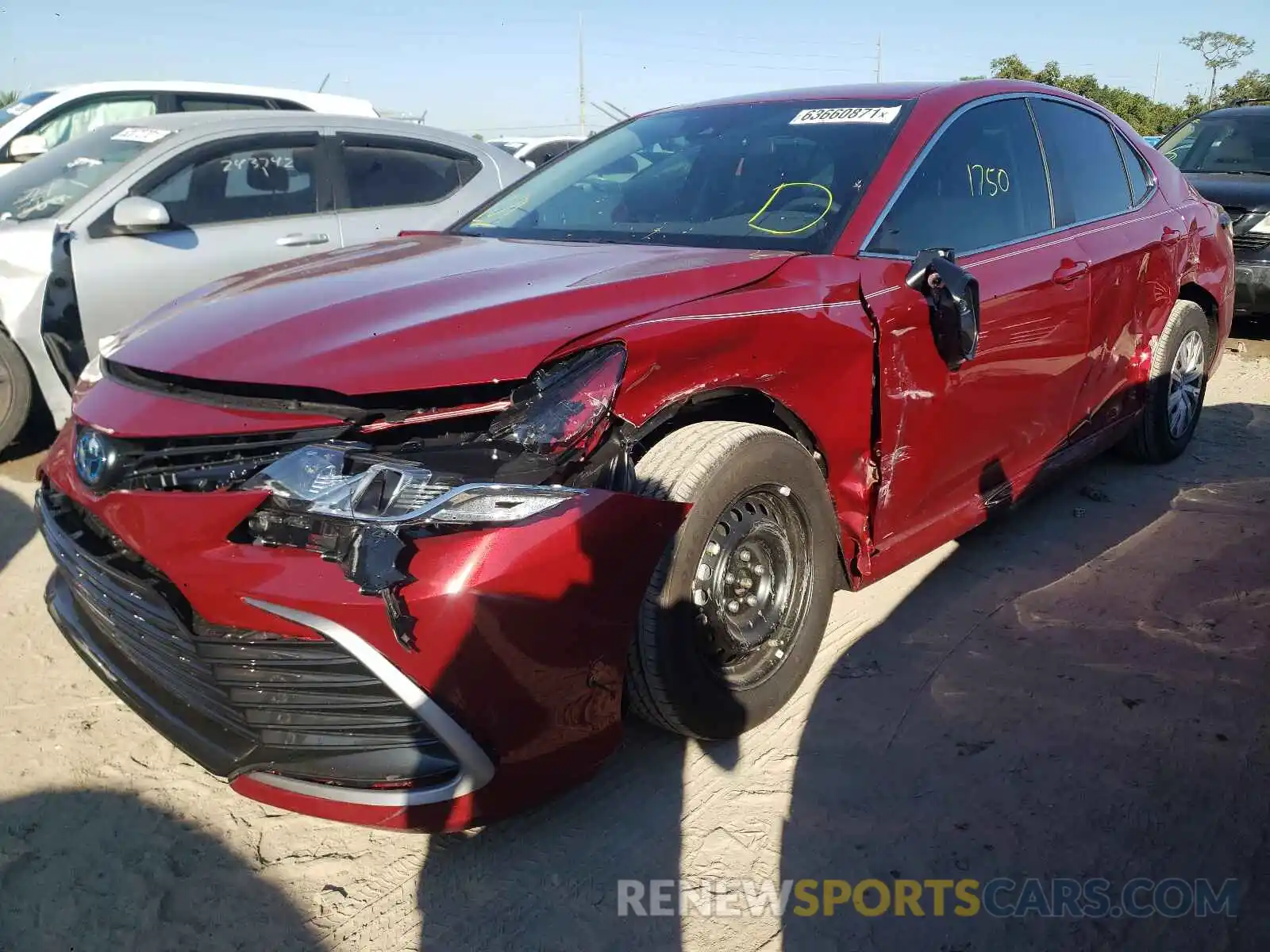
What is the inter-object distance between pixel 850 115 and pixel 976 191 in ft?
1.56

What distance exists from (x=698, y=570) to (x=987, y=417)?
136 centimetres

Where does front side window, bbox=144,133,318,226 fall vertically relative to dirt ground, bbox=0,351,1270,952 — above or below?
above

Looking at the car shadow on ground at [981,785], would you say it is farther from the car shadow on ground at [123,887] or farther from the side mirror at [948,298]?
the side mirror at [948,298]

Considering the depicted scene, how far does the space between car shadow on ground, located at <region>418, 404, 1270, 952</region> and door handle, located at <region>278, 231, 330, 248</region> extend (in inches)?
138

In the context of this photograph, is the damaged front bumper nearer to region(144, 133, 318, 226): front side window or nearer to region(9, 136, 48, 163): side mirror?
region(144, 133, 318, 226): front side window

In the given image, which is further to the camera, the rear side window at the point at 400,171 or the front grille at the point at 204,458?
the rear side window at the point at 400,171

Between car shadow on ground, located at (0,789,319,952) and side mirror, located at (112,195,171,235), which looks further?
side mirror, located at (112,195,171,235)

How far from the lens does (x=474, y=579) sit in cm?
186

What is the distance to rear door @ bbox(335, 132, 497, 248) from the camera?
5477 millimetres

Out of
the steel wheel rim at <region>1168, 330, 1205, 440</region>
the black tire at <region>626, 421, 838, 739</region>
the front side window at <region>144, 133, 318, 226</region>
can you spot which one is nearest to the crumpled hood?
the black tire at <region>626, 421, 838, 739</region>

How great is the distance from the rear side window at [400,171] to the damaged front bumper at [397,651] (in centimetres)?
381

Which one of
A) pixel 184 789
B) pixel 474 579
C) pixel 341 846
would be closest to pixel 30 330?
pixel 184 789

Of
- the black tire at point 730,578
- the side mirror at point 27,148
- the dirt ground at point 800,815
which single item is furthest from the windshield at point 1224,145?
the side mirror at point 27,148

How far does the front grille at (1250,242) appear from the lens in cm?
727
